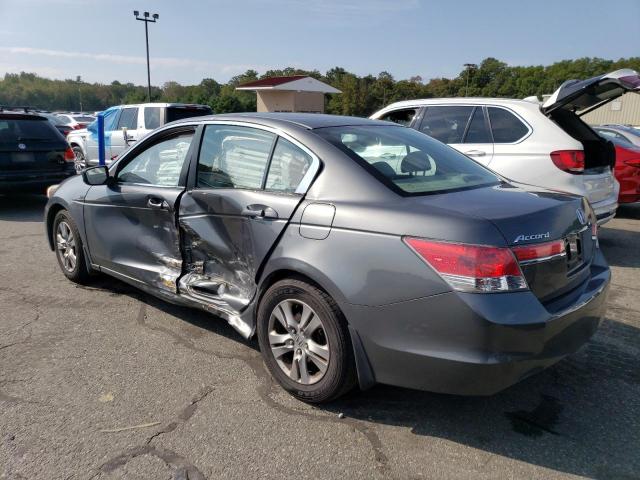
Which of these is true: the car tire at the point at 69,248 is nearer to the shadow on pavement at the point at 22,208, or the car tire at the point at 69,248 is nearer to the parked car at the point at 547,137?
the shadow on pavement at the point at 22,208

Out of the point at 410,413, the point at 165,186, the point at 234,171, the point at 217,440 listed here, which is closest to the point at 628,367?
the point at 410,413

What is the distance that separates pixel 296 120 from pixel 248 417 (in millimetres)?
1872

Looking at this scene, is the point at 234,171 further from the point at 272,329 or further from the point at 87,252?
the point at 87,252

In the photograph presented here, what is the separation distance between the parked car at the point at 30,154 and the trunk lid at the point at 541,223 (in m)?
8.44

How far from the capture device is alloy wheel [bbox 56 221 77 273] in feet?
16.8

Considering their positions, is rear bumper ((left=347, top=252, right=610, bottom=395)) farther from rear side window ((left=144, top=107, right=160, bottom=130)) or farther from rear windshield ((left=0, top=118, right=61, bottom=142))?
rear side window ((left=144, top=107, right=160, bottom=130))

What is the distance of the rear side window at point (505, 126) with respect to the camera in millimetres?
5992

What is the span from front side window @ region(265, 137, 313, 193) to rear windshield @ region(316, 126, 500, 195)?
7.5 inches

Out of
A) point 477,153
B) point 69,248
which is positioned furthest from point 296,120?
point 477,153

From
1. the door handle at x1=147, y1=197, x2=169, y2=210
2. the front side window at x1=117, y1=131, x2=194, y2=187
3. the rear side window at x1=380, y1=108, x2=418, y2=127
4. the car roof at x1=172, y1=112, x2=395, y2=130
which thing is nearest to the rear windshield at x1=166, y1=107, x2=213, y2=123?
the rear side window at x1=380, y1=108, x2=418, y2=127

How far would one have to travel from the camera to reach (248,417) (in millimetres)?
2982

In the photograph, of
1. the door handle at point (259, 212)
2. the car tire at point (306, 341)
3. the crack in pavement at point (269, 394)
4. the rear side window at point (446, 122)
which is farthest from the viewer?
the rear side window at point (446, 122)

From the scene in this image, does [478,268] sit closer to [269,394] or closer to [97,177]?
[269,394]

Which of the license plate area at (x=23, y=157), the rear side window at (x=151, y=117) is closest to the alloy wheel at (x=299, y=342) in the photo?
the license plate area at (x=23, y=157)
